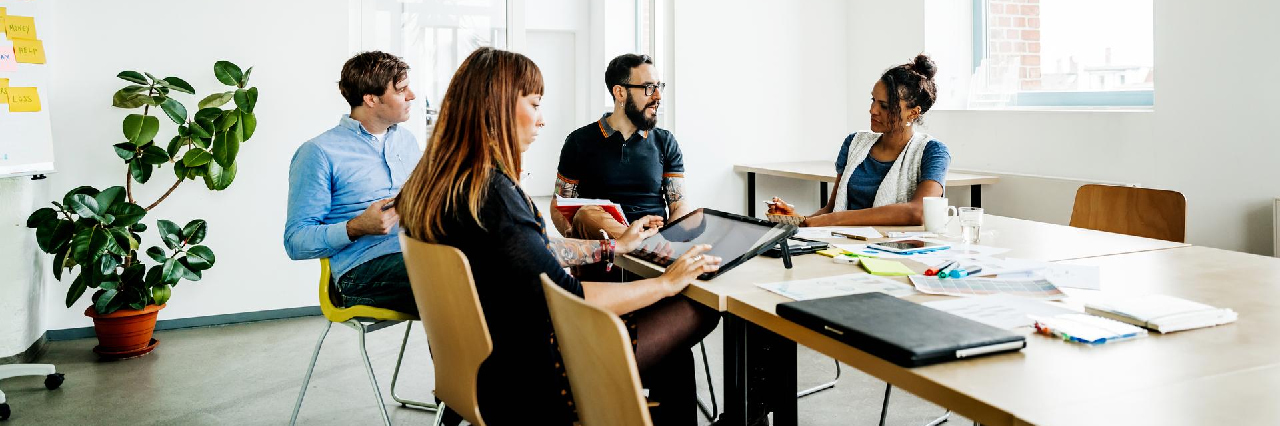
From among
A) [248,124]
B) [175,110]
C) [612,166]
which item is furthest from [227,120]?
[612,166]

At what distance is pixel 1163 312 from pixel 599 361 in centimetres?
92

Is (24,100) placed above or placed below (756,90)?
below

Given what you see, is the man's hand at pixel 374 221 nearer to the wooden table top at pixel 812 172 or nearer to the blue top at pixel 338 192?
the blue top at pixel 338 192

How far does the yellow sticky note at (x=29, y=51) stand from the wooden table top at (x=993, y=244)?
2717 millimetres

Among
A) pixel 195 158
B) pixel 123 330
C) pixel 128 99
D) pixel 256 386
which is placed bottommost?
pixel 256 386

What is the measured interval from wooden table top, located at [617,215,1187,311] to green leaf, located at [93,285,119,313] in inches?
103

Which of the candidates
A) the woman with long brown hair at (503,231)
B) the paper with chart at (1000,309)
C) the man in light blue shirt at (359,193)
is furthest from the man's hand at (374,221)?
the paper with chart at (1000,309)

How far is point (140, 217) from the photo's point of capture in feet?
12.9

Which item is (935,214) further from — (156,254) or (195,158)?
(156,254)

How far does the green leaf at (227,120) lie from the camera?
4090 millimetres

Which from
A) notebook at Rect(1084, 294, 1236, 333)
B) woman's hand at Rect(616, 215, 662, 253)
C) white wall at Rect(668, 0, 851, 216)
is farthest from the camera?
white wall at Rect(668, 0, 851, 216)

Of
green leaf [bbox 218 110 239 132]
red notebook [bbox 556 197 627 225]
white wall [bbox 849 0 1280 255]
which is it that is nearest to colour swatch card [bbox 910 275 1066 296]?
red notebook [bbox 556 197 627 225]

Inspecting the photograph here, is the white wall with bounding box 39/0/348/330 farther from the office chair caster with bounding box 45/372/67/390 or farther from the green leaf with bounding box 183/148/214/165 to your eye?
the office chair caster with bounding box 45/372/67/390

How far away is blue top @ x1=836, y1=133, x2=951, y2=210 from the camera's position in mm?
3121
